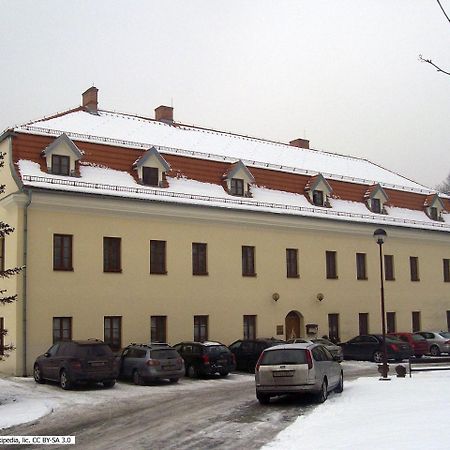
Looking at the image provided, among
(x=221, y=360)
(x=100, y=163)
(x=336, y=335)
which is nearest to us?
(x=221, y=360)

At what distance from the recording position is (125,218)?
95.1 ft

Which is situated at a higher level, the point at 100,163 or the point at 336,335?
the point at 100,163

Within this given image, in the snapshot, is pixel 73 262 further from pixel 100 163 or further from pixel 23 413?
pixel 23 413

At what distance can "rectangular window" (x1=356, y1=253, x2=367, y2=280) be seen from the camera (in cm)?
3772

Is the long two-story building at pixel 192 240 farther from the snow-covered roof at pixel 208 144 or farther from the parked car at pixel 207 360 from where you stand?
the parked car at pixel 207 360

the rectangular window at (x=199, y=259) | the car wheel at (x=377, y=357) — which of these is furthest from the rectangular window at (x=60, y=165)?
the car wheel at (x=377, y=357)

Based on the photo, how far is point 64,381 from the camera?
21.5 m

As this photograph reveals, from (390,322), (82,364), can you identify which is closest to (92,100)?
(82,364)

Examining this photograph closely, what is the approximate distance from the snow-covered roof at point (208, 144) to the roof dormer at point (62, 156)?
115 cm

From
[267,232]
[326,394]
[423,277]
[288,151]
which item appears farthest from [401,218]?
[326,394]

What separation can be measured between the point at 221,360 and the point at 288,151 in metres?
20.6

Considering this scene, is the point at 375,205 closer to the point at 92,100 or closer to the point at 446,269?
the point at 446,269

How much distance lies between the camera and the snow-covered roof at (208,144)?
32.1 metres

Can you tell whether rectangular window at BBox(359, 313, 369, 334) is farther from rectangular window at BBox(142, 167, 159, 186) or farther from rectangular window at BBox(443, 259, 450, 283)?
rectangular window at BBox(142, 167, 159, 186)
